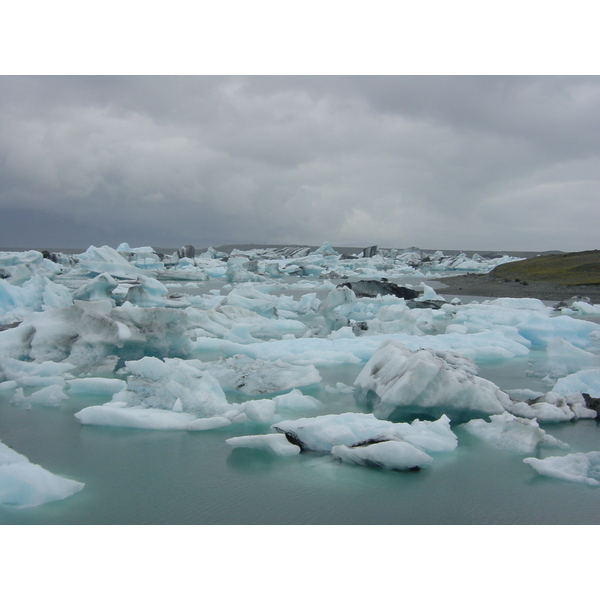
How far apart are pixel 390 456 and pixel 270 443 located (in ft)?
2.91

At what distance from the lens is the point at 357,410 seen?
16.2ft

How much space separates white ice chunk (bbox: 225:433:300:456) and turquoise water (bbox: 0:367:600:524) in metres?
0.05

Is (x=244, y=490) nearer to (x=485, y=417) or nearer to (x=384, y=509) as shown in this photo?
(x=384, y=509)

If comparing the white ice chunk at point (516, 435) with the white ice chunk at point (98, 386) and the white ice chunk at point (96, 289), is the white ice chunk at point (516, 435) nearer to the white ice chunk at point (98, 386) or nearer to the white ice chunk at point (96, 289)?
the white ice chunk at point (98, 386)

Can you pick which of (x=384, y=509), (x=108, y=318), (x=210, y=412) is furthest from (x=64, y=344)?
(x=384, y=509)

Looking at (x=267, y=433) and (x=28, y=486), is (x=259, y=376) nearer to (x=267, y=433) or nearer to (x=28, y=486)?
(x=267, y=433)

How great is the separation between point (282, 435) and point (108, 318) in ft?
12.3

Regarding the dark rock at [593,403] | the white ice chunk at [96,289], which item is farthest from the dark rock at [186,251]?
the dark rock at [593,403]

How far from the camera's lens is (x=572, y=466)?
3.62 metres

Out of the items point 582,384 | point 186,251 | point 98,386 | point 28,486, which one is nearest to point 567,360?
point 582,384

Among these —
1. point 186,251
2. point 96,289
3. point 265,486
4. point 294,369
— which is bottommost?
point 265,486

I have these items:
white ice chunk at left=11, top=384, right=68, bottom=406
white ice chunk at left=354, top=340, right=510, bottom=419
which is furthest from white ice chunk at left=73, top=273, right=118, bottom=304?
white ice chunk at left=354, top=340, right=510, bottom=419

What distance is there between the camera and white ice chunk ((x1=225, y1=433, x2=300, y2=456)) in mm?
3807

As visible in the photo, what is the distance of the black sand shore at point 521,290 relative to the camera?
18.0 m
